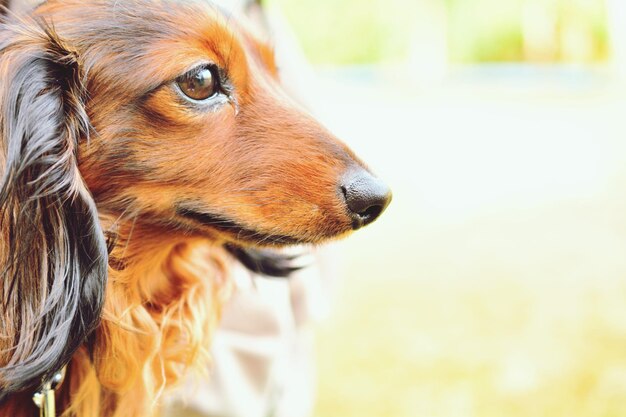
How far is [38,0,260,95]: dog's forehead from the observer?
4.42 ft

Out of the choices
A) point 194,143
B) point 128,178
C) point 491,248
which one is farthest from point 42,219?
point 491,248

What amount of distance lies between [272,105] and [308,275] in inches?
30.2

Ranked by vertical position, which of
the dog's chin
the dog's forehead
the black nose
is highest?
the dog's forehead

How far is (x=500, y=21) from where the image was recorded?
1433 centimetres

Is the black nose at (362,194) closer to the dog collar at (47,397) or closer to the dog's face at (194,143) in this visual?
the dog's face at (194,143)

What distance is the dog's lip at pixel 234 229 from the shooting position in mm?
1428

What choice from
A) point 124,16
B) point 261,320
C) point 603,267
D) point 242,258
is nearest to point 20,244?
point 124,16

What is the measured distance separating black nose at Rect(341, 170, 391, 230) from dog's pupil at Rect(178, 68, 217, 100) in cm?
31

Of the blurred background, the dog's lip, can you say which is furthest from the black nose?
the blurred background

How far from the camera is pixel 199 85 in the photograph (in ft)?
4.57

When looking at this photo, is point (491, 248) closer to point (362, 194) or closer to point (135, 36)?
point (362, 194)

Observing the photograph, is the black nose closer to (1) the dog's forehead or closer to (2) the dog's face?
(2) the dog's face

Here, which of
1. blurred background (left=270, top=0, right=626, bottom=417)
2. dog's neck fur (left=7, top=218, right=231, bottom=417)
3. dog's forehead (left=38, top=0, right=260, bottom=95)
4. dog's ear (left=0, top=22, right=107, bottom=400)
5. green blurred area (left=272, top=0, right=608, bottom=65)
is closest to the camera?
dog's ear (left=0, top=22, right=107, bottom=400)

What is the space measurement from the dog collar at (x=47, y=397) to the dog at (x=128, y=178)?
0.10ft
